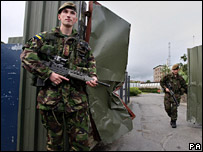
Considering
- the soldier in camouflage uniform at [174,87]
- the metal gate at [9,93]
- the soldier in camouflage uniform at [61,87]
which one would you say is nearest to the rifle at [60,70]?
the soldier in camouflage uniform at [61,87]

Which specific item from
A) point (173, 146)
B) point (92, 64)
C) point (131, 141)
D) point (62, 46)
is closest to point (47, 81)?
point (62, 46)

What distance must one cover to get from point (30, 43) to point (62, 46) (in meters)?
0.29

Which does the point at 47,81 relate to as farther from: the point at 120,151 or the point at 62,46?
the point at 120,151

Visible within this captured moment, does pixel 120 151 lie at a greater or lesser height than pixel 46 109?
lesser

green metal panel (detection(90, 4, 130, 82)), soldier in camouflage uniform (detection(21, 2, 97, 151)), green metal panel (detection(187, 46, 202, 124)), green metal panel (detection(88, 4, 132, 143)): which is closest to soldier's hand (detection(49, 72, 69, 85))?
soldier in camouflage uniform (detection(21, 2, 97, 151))

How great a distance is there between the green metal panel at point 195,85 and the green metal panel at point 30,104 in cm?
306

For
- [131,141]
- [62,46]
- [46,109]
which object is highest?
[62,46]

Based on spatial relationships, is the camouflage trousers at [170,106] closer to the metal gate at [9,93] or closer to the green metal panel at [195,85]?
the green metal panel at [195,85]

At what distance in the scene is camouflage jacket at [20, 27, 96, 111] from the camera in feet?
4.05

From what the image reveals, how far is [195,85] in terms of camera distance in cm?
340

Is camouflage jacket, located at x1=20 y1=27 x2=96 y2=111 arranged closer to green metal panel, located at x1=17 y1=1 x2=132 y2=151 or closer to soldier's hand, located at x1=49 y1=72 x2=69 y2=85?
soldier's hand, located at x1=49 y1=72 x2=69 y2=85

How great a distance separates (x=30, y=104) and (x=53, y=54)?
2.87ft

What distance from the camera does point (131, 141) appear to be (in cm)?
254

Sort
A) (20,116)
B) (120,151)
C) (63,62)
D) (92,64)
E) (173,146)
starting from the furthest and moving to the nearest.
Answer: (173,146), (120,151), (20,116), (92,64), (63,62)
